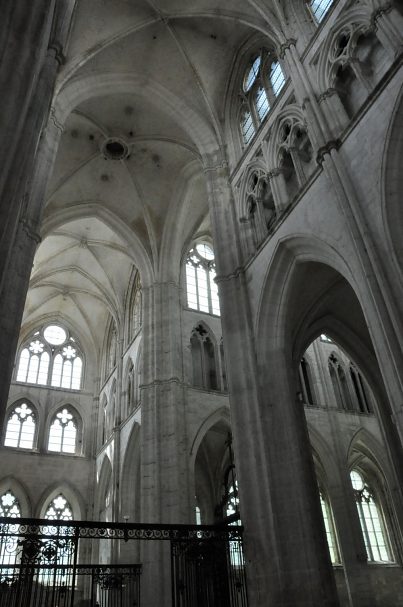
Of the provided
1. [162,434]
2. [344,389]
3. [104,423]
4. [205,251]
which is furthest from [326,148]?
[104,423]

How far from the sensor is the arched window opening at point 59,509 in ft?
79.0

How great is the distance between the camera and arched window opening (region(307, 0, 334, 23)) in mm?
12195

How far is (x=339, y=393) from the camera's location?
22297 mm

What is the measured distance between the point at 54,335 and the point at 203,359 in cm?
1220

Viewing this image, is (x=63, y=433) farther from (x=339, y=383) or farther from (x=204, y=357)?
(x=339, y=383)

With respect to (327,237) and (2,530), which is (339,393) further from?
(2,530)

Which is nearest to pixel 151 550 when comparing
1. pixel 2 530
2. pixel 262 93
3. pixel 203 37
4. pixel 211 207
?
pixel 2 530

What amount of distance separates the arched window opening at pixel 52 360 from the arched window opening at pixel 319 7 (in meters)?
21.7

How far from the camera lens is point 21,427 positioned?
25.7m

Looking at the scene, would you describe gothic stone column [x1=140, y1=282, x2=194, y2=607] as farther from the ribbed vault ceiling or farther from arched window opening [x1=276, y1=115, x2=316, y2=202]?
arched window opening [x1=276, y1=115, x2=316, y2=202]

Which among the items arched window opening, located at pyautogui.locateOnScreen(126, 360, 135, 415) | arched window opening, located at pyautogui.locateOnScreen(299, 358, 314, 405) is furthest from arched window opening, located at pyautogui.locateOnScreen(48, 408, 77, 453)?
arched window opening, located at pyautogui.locateOnScreen(299, 358, 314, 405)

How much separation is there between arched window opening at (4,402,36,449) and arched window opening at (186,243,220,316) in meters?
11.0

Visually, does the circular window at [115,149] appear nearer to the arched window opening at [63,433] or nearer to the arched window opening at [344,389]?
the arched window opening at [344,389]

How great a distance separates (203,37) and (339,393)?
1496cm
